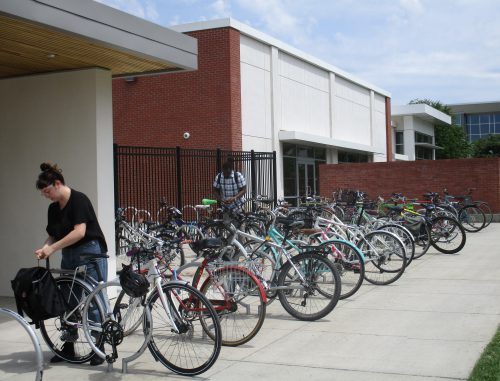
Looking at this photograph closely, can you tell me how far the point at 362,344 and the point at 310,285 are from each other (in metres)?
1.10

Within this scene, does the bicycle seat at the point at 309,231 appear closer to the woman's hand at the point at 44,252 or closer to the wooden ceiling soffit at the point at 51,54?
the wooden ceiling soffit at the point at 51,54

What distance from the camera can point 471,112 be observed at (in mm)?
72312

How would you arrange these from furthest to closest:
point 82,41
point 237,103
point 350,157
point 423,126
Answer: point 423,126
point 350,157
point 237,103
point 82,41

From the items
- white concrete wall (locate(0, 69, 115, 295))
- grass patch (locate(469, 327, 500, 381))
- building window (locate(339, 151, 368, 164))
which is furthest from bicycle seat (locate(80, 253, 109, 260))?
building window (locate(339, 151, 368, 164))

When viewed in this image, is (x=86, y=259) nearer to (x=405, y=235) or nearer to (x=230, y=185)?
(x=405, y=235)

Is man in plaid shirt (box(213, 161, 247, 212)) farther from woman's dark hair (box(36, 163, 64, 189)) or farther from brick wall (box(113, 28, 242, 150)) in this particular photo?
brick wall (box(113, 28, 242, 150))

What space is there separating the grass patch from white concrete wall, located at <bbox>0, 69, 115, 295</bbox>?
503cm

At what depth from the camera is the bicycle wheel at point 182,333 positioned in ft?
17.9

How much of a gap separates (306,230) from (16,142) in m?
4.12

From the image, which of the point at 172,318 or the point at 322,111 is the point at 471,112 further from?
the point at 172,318

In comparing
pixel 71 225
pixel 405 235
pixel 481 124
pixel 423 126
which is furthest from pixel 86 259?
pixel 481 124

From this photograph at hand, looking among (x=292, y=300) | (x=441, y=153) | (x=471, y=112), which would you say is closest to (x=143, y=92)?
(x=292, y=300)

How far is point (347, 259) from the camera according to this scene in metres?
8.60

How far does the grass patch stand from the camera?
522cm
